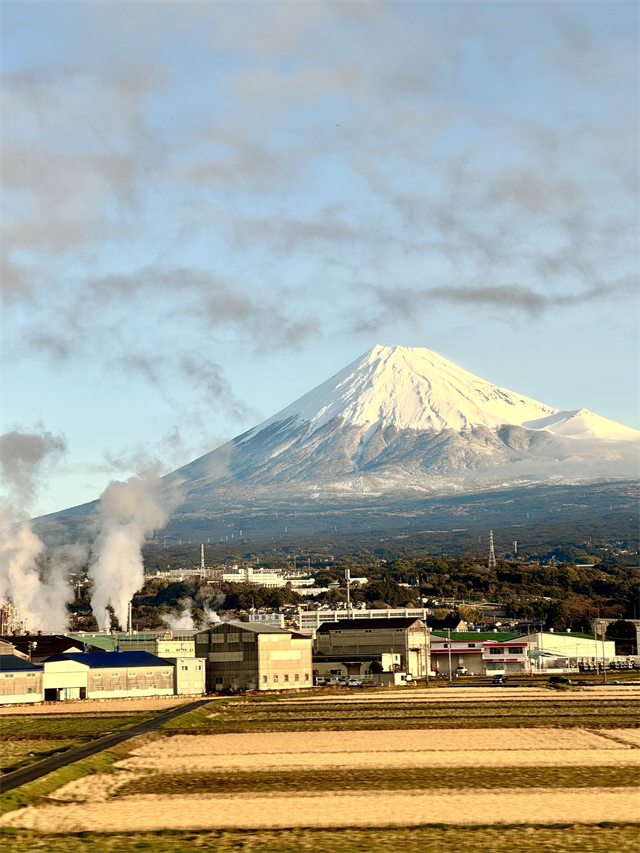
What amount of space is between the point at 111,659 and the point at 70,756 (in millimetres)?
34663

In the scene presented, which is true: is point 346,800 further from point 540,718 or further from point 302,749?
point 540,718

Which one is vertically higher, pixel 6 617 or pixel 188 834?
pixel 6 617

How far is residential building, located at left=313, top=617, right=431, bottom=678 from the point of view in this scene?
8625 cm

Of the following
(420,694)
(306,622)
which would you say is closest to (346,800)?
(420,694)

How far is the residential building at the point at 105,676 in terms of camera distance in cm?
6438

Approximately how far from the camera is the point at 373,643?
87.0 m

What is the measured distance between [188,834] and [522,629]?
101514 mm

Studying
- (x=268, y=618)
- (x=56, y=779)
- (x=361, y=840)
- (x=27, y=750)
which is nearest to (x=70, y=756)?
(x=27, y=750)

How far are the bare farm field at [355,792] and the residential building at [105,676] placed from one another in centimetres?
2061

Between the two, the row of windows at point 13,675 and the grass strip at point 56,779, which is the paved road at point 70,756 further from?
the row of windows at point 13,675

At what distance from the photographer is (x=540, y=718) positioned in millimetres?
47500

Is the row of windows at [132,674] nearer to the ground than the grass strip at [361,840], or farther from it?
farther from it

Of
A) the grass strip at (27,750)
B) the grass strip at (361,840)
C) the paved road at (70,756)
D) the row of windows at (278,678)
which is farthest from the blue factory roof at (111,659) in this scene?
the grass strip at (361,840)

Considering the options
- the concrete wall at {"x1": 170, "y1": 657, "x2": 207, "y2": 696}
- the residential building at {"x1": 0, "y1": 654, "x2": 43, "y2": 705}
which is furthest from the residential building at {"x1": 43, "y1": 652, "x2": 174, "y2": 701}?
the residential building at {"x1": 0, "y1": 654, "x2": 43, "y2": 705}
